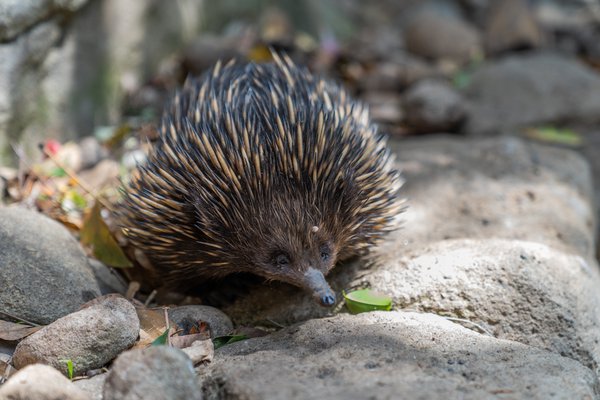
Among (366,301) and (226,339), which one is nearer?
(226,339)

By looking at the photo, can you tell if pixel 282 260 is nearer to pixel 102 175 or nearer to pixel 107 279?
pixel 107 279

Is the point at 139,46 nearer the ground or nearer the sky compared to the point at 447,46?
nearer the sky

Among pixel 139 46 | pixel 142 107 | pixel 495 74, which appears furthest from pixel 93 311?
pixel 495 74

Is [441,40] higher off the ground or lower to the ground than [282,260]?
lower

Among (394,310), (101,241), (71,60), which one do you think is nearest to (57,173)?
(71,60)

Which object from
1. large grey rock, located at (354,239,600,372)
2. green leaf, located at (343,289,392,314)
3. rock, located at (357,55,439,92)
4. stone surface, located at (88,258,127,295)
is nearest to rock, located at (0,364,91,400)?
stone surface, located at (88,258,127,295)

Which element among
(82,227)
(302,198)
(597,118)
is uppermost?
(302,198)

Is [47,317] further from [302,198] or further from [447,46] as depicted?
[447,46]

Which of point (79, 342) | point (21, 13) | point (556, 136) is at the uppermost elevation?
point (21, 13)
